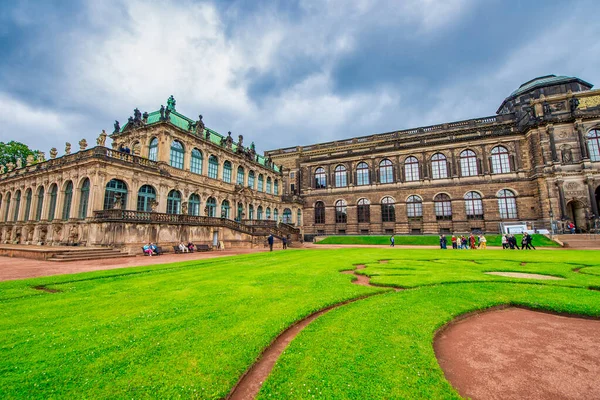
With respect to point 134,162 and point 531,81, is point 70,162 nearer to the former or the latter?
point 134,162

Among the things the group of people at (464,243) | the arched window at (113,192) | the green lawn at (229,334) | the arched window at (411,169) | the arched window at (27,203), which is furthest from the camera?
the arched window at (411,169)

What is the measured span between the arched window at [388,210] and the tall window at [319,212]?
9.85 metres

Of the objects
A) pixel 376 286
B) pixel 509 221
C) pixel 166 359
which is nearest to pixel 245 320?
pixel 166 359

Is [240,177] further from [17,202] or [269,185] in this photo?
[17,202]

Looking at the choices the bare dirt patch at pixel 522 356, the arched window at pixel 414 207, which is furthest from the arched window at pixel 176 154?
the arched window at pixel 414 207

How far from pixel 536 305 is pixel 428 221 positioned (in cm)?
3510

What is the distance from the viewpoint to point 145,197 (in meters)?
25.9

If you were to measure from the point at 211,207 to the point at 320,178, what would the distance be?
20738 mm

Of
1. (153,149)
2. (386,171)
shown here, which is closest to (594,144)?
(386,171)

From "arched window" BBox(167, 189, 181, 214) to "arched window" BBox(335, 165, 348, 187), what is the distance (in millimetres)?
25894

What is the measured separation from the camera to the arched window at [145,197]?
83.4ft

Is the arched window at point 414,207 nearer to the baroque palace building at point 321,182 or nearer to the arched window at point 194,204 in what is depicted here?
the baroque palace building at point 321,182

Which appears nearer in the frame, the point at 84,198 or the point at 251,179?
the point at 84,198

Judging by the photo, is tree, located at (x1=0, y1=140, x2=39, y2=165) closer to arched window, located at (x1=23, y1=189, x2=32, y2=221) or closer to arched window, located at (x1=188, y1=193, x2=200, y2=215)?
arched window, located at (x1=23, y1=189, x2=32, y2=221)
